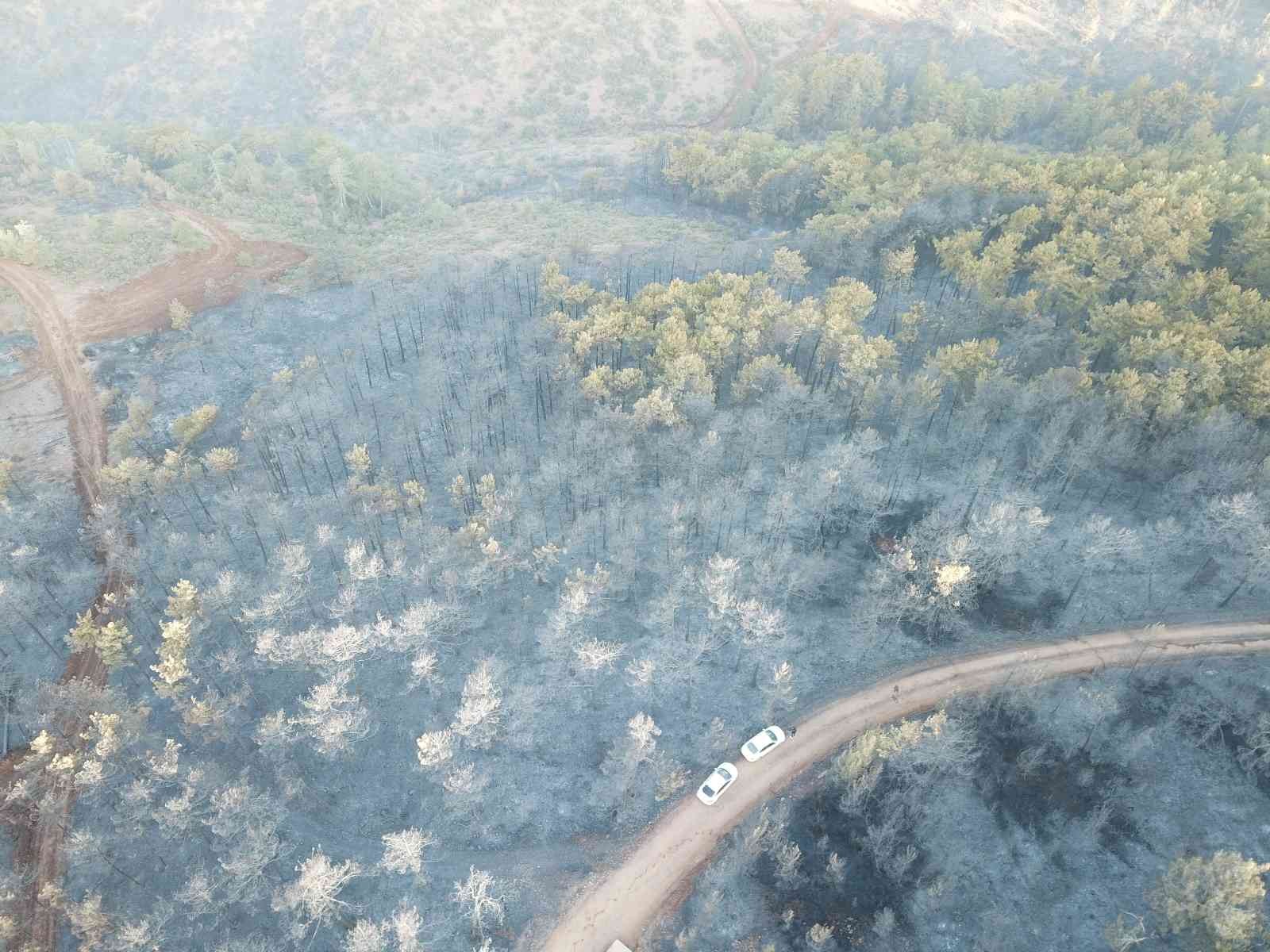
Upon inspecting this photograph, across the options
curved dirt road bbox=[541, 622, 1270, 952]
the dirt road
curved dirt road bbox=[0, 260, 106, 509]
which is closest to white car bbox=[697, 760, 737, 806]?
curved dirt road bbox=[541, 622, 1270, 952]

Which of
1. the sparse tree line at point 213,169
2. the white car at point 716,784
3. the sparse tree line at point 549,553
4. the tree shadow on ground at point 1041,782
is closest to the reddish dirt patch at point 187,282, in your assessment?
the sparse tree line at point 213,169

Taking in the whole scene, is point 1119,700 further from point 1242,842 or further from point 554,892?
point 554,892

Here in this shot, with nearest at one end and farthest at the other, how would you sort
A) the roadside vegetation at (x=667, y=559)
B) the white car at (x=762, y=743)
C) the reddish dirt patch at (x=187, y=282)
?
1. the roadside vegetation at (x=667, y=559)
2. the white car at (x=762, y=743)
3. the reddish dirt patch at (x=187, y=282)

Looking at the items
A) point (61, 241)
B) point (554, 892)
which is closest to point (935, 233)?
point (554, 892)

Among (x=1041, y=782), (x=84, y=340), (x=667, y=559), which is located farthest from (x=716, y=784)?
(x=84, y=340)

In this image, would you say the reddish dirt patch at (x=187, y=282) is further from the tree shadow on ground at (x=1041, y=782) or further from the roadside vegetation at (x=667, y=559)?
the tree shadow on ground at (x=1041, y=782)

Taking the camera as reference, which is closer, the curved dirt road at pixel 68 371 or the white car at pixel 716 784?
the white car at pixel 716 784

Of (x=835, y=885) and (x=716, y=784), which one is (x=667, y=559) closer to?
(x=716, y=784)

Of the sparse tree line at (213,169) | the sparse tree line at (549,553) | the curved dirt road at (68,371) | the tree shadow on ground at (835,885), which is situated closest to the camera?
the tree shadow on ground at (835,885)
